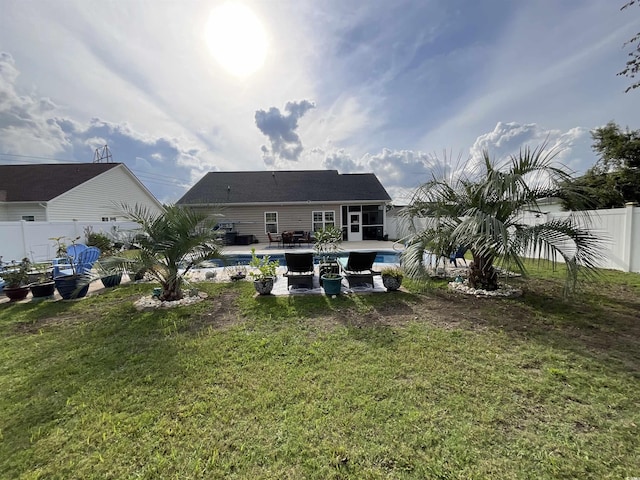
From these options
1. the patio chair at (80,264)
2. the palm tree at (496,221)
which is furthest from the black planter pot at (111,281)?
the palm tree at (496,221)

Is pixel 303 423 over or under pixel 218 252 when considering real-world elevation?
under

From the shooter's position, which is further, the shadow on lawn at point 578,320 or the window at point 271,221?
the window at point 271,221

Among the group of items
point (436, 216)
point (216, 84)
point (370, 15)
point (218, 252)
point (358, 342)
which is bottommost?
point (358, 342)

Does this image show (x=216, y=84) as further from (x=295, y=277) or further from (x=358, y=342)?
(x=358, y=342)

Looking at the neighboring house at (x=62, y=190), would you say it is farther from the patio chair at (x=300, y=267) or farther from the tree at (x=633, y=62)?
the tree at (x=633, y=62)

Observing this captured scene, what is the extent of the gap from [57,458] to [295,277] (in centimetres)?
494

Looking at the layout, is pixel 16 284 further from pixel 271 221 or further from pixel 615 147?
pixel 615 147

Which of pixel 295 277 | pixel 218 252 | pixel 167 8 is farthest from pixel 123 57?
pixel 295 277

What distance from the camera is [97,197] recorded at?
18.4 m

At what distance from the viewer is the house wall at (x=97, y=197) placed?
16197 mm

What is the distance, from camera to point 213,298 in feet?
20.3

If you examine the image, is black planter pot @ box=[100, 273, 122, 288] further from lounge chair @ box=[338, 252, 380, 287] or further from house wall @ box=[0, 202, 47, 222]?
house wall @ box=[0, 202, 47, 222]

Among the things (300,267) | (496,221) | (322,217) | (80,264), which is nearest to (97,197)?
(80,264)

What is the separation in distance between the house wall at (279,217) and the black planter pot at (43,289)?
466 inches
